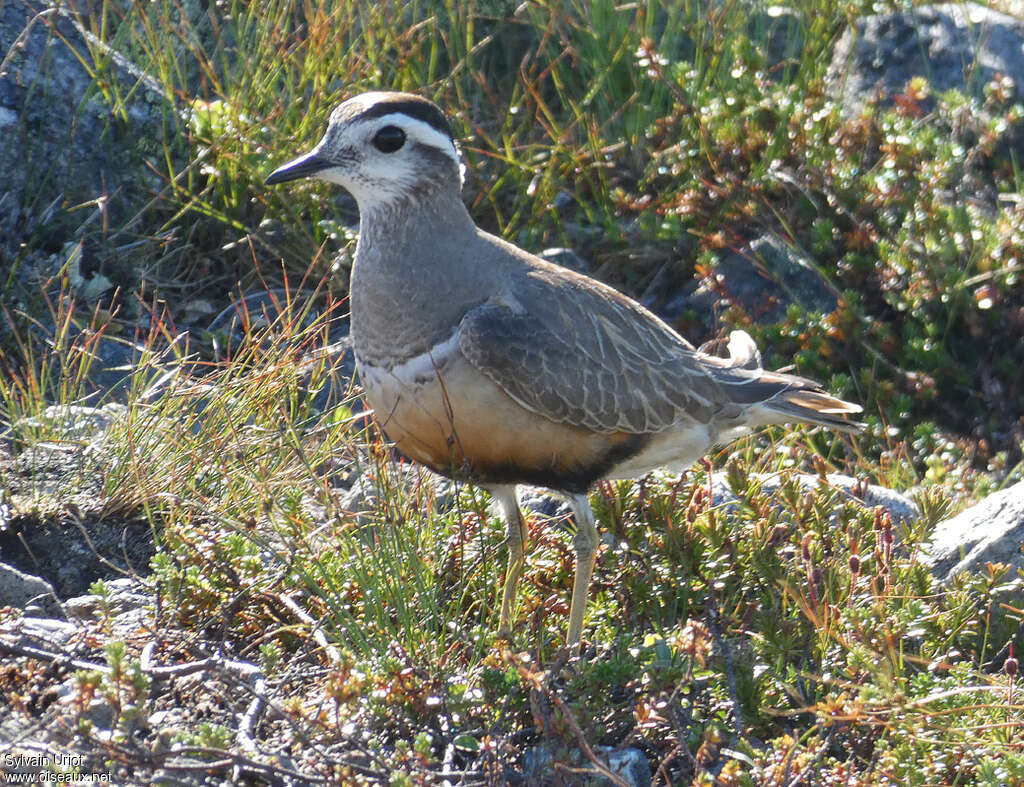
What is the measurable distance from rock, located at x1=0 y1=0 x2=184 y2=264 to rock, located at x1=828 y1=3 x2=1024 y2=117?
13.3 ft

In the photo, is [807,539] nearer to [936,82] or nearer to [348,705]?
[348,705]

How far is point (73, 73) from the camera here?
6.67 m

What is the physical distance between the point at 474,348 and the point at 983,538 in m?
2.04

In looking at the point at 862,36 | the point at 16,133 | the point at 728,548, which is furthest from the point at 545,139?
the point at 728,548

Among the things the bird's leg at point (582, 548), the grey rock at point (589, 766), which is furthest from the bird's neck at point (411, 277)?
the grey rock at point (589, 766)

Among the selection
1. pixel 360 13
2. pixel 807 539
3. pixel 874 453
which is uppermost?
pixel 360 13

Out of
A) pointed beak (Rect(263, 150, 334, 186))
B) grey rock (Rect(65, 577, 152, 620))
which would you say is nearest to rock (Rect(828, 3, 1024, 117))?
pointed beak (Rect(263, 150, 334, 186))

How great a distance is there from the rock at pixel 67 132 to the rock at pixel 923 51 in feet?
13.3

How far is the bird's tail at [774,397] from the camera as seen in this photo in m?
5.22

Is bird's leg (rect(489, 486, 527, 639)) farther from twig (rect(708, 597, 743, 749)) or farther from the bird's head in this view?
the bird's head

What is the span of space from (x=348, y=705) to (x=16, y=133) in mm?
3984

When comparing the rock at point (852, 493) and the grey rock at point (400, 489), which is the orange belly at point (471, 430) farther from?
the rock at point (852, 493)

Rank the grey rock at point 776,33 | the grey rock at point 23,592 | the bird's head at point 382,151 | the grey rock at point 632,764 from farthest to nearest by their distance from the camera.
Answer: the grey rock at point 776,33 < the bird's head at point 382,151 < the grey rock at point 23,592 < the grey rock at point 632,764

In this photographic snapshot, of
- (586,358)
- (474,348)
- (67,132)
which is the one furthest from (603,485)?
(67,132)
